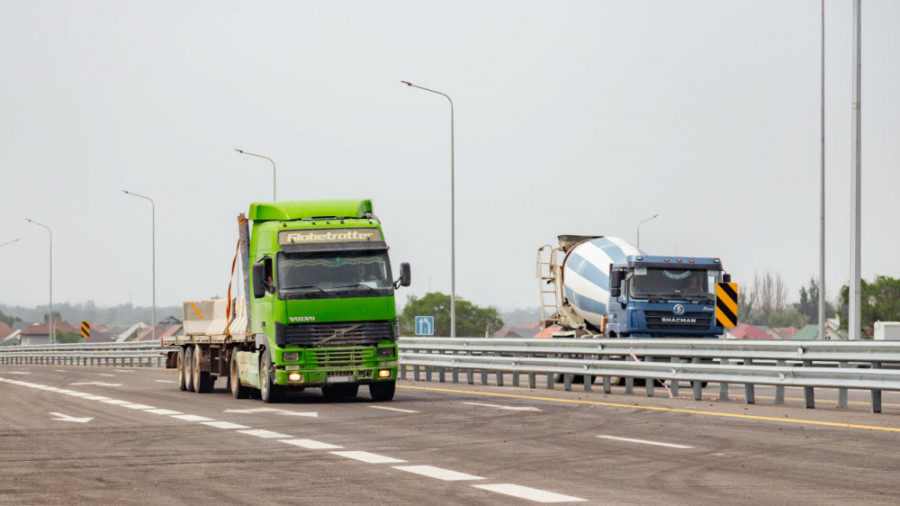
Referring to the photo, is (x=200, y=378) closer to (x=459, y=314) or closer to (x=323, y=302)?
(x=323, y=302)

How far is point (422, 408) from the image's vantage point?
66.1 ft

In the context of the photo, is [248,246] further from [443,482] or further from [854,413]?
[443,482]

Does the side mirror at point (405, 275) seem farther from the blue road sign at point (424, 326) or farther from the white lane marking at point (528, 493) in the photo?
the blue road sign at point (424, 326)

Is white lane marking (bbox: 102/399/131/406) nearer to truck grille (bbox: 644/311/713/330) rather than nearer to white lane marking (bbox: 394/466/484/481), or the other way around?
truck grille (bbox: 644/311/713/330)

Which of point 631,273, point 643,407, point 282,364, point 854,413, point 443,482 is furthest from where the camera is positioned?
point 631,273

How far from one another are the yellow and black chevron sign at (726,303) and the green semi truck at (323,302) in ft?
29.4

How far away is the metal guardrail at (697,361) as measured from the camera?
59.5 ft

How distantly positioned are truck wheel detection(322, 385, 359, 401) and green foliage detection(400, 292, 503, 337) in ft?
475

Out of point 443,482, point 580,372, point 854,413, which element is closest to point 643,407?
point 854,413

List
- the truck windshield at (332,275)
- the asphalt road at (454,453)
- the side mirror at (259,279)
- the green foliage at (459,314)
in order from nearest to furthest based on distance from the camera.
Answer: the asphalt road at (454,453) < the truck windshield at (332,275) < the side mirror at (259,279) < the green foliage at (459,314)

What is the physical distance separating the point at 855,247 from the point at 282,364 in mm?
10618

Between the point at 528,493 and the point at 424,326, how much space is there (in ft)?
95.5

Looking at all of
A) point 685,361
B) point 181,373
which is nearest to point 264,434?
point 685,361

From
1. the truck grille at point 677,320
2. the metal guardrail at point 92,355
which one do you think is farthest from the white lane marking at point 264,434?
the metal guardrail at point 92,355
